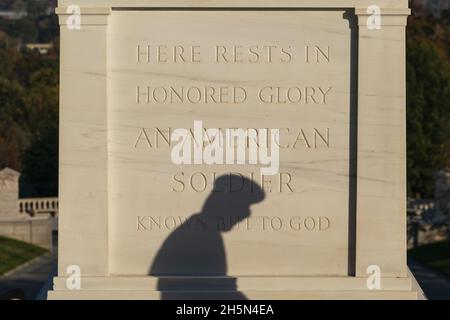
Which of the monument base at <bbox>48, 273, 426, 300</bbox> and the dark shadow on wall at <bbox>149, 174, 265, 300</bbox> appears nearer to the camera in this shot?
the monument base at <bbox>48, 273, 426, 300</bbox>

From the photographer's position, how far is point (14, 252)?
37719 millimetres

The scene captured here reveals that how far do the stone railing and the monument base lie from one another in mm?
39014

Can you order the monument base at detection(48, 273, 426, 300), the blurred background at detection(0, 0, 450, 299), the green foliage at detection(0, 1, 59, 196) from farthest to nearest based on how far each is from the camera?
the green foliage at detection(0, 1, 59, 196), the blurred background at detection(0, 0, 450, 299), the monument base at detection(48, 273, 426, 300)

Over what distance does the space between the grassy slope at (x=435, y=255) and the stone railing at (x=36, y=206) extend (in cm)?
1495

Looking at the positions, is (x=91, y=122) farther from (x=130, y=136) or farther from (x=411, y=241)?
(x=411, y=241)

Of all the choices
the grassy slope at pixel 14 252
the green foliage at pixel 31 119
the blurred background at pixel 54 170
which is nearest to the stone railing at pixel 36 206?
the blurred background at pixel 54 170

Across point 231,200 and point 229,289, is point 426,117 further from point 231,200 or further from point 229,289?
point 229,289

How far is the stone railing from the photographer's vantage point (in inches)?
2011

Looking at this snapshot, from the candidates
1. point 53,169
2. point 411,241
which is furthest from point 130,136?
point 53,169

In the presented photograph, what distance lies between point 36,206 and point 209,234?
1577 inches

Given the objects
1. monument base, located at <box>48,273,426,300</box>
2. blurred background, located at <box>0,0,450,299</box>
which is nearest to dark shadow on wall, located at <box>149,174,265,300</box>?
monument base, located at <box>48,273,426,300</box>

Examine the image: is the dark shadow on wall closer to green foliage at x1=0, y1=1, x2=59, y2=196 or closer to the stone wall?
the stone wall

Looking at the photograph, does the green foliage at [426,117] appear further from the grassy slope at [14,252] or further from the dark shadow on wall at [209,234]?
the dark shadow on wall at [209,234]

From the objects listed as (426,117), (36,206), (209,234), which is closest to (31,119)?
(426,117)
